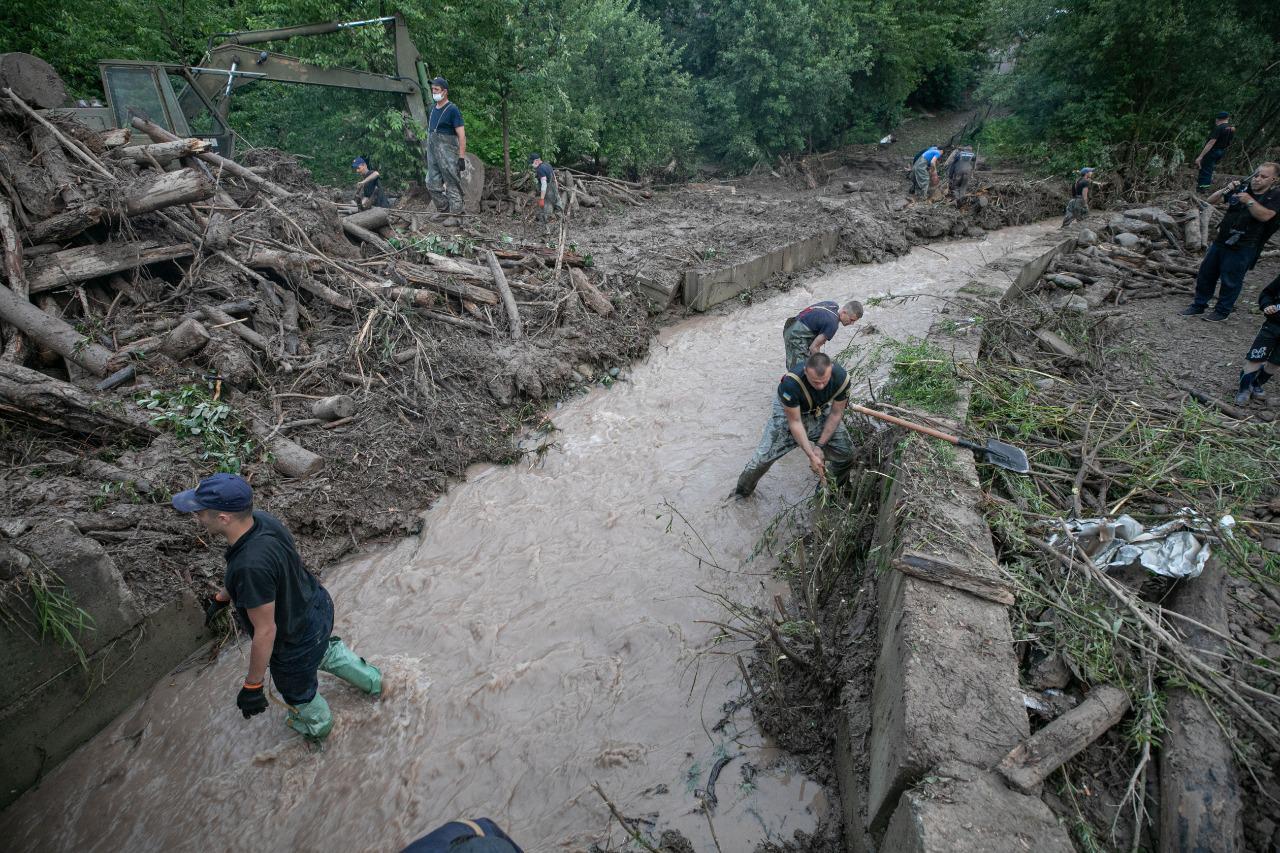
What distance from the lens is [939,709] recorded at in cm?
288

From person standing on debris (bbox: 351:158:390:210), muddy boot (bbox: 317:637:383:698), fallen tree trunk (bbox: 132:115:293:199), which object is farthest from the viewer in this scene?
person standing on debris (bbox: 351:158:390:210)

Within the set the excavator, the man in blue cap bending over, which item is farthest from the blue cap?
the excavator

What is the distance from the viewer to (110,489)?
4.74 meters

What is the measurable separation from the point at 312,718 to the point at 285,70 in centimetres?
1016

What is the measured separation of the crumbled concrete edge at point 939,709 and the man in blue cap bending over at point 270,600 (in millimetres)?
3062

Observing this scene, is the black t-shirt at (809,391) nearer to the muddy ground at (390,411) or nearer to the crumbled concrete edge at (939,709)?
the crumbled concrete edge at (939,709)

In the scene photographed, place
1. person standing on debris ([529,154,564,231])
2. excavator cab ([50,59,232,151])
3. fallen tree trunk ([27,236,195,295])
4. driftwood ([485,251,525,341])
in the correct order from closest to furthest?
fallen tree trunk ([27,236,195,295])
driftwood ([485,251,525,341])
excavator cab ([50,59,232,151])
person standing on debris ([529,154,564,231])

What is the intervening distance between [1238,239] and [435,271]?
9.91m

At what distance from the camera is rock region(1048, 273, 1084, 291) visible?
993cm

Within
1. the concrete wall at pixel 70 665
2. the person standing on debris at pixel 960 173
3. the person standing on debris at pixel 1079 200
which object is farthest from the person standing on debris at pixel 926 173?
the concrete wall at pixel 70 665

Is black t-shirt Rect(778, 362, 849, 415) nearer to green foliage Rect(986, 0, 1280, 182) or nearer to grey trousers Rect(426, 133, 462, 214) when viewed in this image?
grey trousers Rect(426, 133, 462, 214)

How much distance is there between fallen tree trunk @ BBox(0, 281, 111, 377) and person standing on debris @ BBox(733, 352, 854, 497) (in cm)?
585

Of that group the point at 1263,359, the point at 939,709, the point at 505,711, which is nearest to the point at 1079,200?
the point at 1263,359

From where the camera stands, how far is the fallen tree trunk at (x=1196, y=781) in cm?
247
